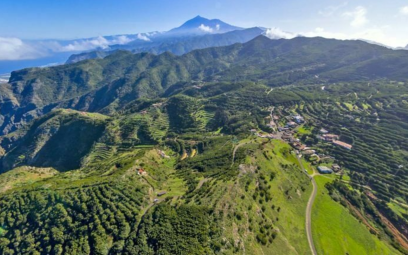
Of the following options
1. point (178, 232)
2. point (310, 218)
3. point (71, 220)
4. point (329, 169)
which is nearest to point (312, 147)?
point (329, 169)

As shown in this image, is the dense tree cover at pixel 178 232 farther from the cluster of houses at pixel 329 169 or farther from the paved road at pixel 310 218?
the cluster of houses at pixel 329 169

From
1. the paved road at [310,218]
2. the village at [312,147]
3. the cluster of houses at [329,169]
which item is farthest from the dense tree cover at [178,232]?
the village at [312,147]

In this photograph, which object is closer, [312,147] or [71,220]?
[71,220]

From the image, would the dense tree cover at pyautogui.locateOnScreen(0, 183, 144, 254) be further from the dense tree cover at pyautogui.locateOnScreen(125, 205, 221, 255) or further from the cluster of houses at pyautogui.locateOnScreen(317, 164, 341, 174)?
the cluster of houses at pyautogui.locateOnScreen(317, 164, 341, 174)

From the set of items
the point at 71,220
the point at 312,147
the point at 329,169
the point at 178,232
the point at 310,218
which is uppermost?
the point at 178,232

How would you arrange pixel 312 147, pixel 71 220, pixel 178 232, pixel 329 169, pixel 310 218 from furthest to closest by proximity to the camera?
pixel 312 147 < pixel 329 169 < pixel 310 218 < pixel 71 220 < pixel 178 232

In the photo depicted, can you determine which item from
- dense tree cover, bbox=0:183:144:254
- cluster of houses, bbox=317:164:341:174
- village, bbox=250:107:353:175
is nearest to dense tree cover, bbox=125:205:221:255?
dense tree cover, bbox=0:183:144:254

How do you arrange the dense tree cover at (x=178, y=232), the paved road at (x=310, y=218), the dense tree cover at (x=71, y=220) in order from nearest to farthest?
the dense tree cover at (x=178, y=232) → the dense tree cover at (x=71, y=220) → the paved road at (x=310, y=218)

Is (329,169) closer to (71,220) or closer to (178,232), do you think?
(178,232)

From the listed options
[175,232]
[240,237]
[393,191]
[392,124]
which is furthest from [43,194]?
[392,124]

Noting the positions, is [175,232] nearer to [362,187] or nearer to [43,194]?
[43,194]

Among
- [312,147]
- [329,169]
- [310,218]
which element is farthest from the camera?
[312,147]
